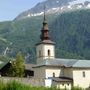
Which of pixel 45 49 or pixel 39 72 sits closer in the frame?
pixel 39 72

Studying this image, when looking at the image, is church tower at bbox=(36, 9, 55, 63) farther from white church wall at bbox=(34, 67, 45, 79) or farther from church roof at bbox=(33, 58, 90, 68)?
white church wall at bbox=(34, 67, 45, 79)

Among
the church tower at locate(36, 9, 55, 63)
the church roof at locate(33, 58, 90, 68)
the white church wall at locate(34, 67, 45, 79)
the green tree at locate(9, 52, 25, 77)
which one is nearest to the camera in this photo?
the green tree at locate(9, 52, 25, 77)

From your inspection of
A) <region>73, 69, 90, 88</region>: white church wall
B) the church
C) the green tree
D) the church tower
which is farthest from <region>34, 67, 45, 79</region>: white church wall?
the green tree

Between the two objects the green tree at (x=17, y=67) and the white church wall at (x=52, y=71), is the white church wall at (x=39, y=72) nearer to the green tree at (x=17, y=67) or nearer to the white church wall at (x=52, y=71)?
the white church wall at (x=52, y=71)

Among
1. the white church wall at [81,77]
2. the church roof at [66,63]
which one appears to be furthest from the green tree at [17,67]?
the white church wall at [81,77]

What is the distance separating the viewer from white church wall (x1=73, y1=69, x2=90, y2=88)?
92.3 meters

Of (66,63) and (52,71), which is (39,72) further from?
(66,63)

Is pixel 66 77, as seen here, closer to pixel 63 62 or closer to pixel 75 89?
A: pixel 63 62

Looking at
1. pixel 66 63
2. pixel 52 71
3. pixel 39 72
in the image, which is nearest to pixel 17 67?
pixel 39 72

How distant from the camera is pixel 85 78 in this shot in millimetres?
93375

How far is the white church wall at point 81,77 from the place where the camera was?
3635 inches

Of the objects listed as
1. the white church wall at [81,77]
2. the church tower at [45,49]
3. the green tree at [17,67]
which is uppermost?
the church tower at [45,49]

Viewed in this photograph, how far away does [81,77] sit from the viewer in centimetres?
9300

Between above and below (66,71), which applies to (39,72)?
below
